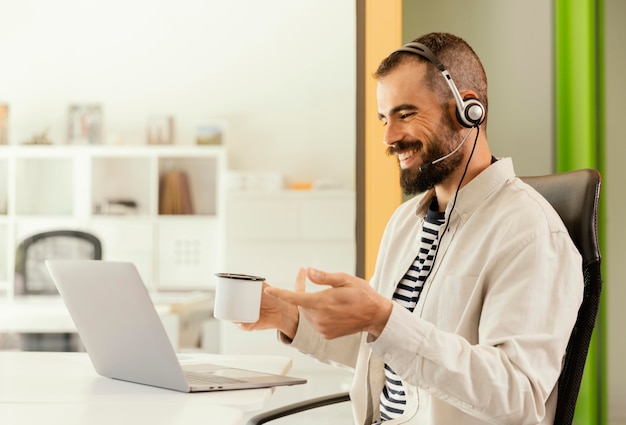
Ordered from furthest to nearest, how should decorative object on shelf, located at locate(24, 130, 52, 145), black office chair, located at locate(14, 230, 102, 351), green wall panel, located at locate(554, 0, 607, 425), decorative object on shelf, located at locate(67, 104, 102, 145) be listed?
decorative object on shelf, located at locate(67, 104, 102, 145) < decorative object on shelf, located at locate(24, 130, 52, 145) < black office chair, located at locate(14, 230, 102, 351) < green wall panel, located at locate(554, 0, 607, 425)

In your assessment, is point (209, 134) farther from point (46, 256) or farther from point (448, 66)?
point (448, 66)

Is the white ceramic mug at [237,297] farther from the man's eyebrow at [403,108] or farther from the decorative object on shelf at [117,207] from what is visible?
the decorative object on shelf at [117,207]

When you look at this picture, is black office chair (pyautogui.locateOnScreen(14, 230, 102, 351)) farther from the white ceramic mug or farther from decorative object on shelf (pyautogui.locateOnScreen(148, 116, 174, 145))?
the white ceramic mug

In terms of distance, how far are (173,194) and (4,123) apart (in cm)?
171

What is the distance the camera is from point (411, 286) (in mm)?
1563

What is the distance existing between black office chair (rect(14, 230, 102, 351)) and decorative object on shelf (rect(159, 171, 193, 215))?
1.87 metres

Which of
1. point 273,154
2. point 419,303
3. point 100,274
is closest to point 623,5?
point 419,303

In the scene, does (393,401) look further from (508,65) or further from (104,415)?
(508,65)

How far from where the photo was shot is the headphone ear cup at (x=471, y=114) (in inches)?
58.1

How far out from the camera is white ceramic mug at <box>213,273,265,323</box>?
123 cm

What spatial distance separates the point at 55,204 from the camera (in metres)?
6.82

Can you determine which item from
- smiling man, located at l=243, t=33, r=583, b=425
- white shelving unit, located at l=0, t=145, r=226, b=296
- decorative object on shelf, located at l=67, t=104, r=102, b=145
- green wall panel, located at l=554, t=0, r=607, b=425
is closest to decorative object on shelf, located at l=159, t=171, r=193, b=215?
white shelving unit, located at l=0, t=145, r=226, b=296

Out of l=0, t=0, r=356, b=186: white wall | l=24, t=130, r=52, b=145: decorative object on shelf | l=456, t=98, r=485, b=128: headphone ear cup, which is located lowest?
l=456, t=98, r=485, b=128: headphone ear cup

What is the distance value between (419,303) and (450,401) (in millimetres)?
280
